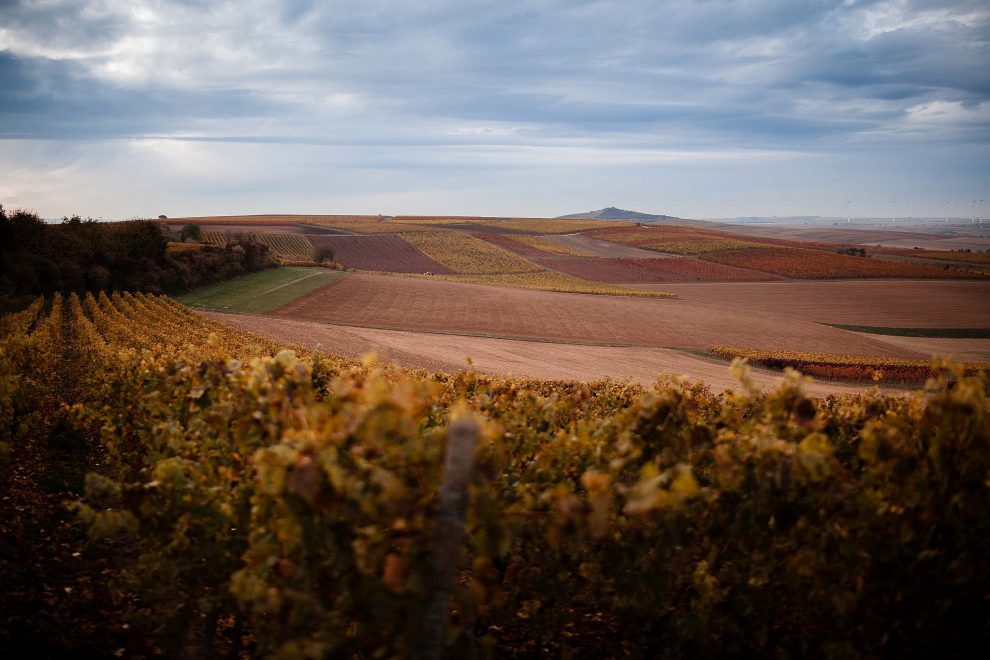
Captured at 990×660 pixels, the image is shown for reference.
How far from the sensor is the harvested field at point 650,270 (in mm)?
88562

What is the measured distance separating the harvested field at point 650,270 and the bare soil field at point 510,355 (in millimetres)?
43979

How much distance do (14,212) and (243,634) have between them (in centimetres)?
6695

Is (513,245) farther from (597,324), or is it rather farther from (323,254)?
(597,324)

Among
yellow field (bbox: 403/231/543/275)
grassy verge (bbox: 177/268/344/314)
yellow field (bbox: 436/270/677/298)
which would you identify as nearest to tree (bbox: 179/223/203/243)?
grassy verge (bbox: 177/268/344/314)

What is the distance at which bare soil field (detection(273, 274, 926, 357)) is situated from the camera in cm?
4794

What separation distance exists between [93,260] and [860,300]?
80.2 m

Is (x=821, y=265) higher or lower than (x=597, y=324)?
higher

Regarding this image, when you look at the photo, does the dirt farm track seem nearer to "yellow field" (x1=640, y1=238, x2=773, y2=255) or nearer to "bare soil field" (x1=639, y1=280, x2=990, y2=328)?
"bare soil field" (x1=639, y1=280, x2=990, y2=328)

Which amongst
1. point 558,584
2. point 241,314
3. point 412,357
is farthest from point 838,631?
point 241,314

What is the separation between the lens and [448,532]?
11.1 feet

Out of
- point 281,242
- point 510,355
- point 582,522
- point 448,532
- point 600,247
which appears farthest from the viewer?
point 600,247

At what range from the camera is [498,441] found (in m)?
5.20

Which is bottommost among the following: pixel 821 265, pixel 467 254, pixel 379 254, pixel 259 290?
pixel 259 290

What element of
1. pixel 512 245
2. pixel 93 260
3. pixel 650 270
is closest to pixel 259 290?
pixel 93 260
